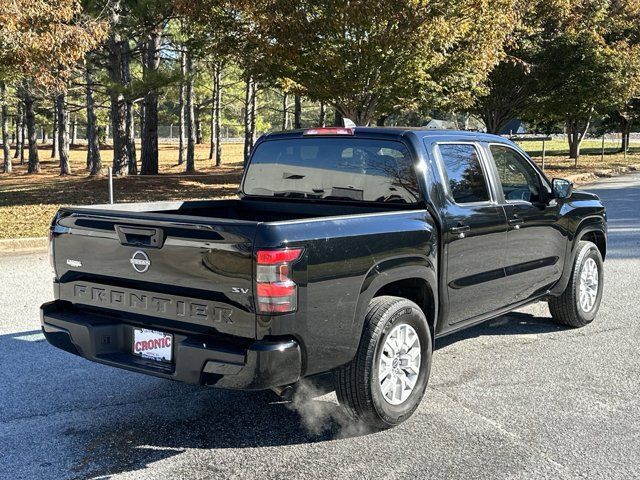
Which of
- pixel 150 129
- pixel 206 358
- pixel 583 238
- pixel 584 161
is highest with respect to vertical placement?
pixel 150 129

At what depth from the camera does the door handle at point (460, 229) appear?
467 centimetres

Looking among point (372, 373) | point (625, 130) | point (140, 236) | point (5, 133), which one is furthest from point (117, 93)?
point (625, 130)

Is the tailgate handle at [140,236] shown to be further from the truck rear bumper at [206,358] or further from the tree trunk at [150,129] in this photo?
the tree trunk at [150,129]

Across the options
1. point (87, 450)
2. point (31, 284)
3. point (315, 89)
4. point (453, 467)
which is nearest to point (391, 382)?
point (453, 467)

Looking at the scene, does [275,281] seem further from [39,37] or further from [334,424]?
[39,37]

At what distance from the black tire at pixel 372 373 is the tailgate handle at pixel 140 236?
4.25 feet

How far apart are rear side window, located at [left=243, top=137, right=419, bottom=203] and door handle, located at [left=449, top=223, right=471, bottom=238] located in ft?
1.16

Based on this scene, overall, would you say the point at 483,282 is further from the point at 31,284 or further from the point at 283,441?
the point at 31,284

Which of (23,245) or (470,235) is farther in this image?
(23,245)

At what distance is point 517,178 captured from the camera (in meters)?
5.85

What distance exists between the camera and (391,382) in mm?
4137

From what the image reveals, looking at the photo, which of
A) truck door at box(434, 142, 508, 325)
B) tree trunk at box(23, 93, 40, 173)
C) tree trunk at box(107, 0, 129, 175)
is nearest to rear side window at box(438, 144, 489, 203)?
truck door at box(434, 142, 508, 325)

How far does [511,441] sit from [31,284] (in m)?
6.36

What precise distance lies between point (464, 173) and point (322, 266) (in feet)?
6.22
